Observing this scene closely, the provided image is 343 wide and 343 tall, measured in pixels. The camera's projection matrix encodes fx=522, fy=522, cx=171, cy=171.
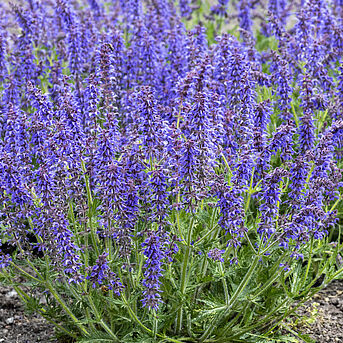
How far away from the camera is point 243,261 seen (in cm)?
501

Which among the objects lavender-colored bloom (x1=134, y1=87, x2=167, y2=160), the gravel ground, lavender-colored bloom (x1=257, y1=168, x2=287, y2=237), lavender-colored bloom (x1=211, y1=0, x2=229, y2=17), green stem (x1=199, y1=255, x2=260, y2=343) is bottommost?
the gravel ground

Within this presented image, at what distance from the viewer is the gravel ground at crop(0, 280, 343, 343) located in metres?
5.38

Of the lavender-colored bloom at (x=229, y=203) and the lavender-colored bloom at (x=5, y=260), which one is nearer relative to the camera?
the lavender-colored bloom at (x=229, y=203)

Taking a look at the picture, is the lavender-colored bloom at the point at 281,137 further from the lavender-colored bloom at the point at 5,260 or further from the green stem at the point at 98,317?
the lavender-colored bloom at the point at 5,260

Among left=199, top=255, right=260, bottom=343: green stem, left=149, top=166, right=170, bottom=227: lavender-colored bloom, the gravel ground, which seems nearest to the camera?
left=149, top=166, right=170, bottom=227: lavender-colored bloom

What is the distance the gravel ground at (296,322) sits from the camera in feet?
17.6

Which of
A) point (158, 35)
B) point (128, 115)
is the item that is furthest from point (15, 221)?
point (158, 35)

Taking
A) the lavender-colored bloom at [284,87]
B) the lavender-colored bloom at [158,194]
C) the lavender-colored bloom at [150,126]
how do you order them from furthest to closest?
1. the lavender-colored bloom at [284,87]
2. the lavender-colored bloom at [150,126]
3. the lavender-colored bloom at [158,194]

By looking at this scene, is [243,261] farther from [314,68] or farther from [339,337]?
[314,68]

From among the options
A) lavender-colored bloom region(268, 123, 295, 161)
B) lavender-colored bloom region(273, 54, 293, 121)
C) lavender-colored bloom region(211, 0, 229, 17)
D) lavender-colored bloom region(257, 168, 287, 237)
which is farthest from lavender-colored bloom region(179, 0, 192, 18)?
lavender-colored bloom region(257, 168, 287, 237)

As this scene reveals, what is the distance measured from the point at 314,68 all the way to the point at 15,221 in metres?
3.79

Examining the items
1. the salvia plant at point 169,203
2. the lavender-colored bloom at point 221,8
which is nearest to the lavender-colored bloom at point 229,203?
the salvia plant at point 169,203

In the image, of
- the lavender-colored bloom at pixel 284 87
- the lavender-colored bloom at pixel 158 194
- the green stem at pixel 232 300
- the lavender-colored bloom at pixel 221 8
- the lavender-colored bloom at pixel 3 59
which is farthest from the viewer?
the lavender-colored bloom at pixel 221 8

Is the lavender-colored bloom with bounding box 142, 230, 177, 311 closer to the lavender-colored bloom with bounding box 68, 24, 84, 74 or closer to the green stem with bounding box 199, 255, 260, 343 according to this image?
the green stem with bounding box 199, 255, 260, 343
